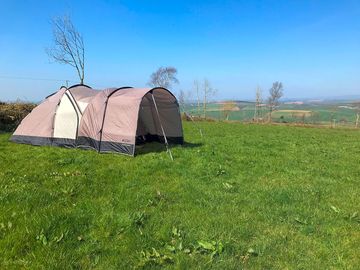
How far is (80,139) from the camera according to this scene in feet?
36.9

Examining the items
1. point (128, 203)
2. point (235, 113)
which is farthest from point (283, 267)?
point (235, 113)

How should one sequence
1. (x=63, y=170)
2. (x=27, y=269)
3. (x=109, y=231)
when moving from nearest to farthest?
(x=27, y=269) < (x=109, y=231) < (x=63, y=170)

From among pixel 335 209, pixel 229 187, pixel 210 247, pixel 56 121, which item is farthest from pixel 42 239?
pixel 56 121

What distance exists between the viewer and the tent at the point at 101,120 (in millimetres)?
10469

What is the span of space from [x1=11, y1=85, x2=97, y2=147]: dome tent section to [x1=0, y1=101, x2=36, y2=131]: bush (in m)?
4.37

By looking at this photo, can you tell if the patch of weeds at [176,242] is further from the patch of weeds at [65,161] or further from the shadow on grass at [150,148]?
the shadow on grass at [150,148]

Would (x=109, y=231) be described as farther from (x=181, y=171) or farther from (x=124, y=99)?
(x=124, y=99)

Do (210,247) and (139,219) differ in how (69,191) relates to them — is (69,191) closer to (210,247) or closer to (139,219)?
(139,219)

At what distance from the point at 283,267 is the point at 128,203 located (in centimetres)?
287

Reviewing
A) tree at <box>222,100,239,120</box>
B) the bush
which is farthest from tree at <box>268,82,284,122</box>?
the bush

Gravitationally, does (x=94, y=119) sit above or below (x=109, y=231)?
above

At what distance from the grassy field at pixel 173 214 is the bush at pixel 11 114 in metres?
7.41

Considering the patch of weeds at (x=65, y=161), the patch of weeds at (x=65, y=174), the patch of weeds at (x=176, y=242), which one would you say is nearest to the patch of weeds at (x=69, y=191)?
the patch of weeds at (x=65, y=174)

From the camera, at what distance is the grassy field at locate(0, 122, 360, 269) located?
13.4 feet
